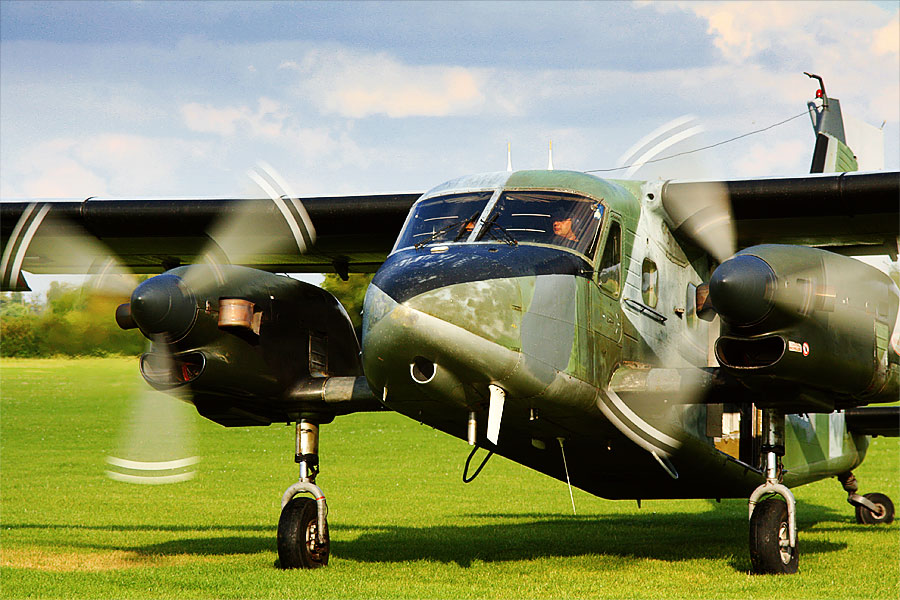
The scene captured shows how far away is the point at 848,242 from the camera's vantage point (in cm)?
1255

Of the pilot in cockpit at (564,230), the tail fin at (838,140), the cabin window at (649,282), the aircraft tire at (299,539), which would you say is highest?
the tail fin at (838,140)

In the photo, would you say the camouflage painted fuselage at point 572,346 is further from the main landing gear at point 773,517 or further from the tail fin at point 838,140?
the tail fin at point 838,140

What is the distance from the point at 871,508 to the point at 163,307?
38.5 ft

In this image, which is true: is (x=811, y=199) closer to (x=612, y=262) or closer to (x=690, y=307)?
(x=690, y=307)

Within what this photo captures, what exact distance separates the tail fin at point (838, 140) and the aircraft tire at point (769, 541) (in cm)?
639

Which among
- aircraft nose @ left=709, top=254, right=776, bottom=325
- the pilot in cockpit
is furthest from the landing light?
aircraft nose @ left=709, top=254, right=776, bottom=325

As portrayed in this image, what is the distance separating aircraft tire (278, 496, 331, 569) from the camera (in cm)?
1095

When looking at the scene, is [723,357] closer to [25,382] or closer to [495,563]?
[495,563]

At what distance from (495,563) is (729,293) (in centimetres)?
454

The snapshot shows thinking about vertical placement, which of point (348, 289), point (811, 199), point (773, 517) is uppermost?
point (811, 199)

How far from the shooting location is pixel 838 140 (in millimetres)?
15242

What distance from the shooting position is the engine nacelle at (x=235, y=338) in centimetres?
1070

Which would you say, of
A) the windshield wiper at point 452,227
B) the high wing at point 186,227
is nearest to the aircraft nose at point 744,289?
the windshield wiper at point 452,227

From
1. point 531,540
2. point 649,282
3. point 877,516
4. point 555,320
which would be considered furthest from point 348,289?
point 555,320
